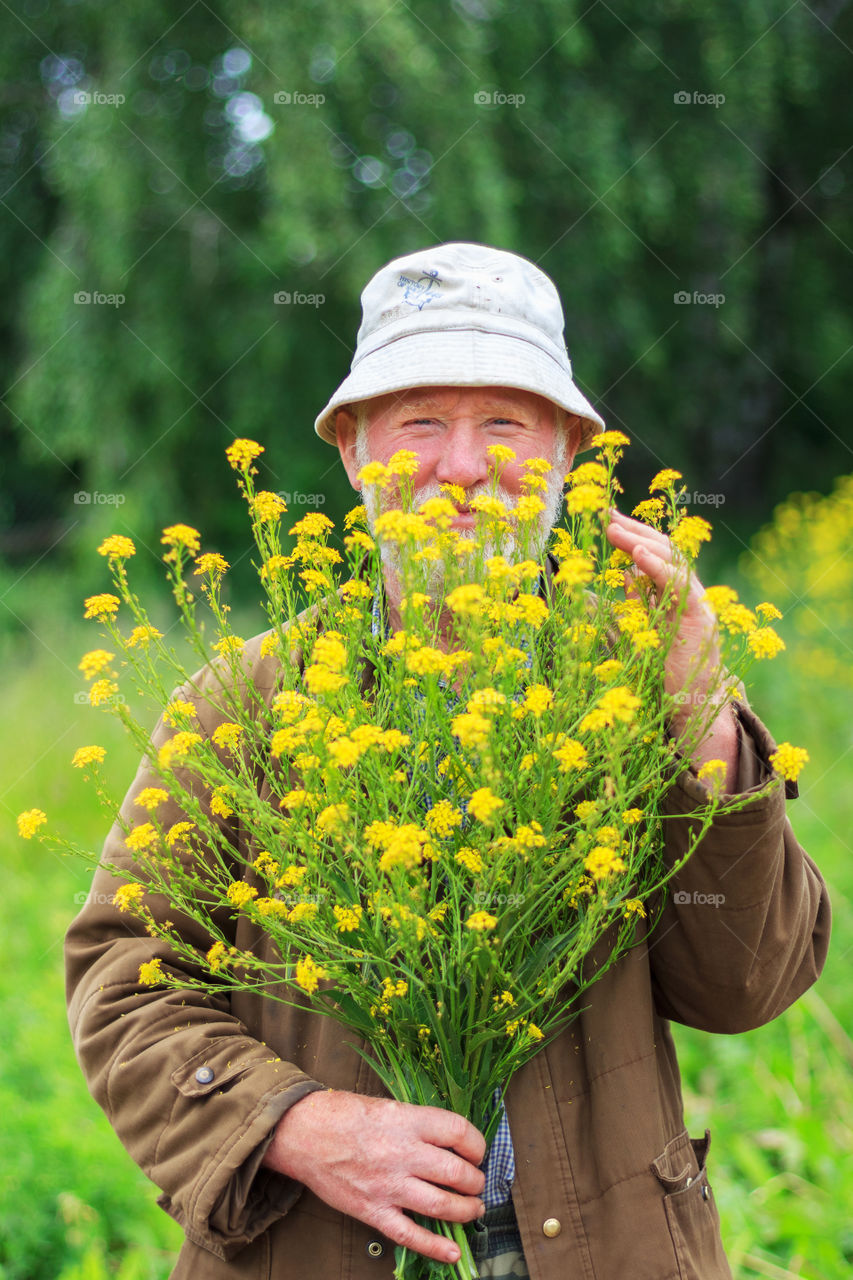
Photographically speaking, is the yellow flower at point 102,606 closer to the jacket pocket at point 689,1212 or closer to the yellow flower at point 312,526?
the yellow flower at point 312,526

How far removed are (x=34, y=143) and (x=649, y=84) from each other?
5275 millimetres

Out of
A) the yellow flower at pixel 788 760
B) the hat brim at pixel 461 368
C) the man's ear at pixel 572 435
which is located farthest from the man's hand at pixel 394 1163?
the man's ear at pixel 572 435

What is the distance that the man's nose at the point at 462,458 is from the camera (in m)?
1.62

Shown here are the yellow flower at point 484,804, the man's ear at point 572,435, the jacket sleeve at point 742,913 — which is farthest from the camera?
the man's ear at point 572,435

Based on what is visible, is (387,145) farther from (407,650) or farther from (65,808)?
(407,650)

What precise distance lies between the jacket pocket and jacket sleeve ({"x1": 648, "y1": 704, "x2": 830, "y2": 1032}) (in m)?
0.19

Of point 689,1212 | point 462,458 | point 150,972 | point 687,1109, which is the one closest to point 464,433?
point 462,458

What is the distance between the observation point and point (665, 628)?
1.33 meters

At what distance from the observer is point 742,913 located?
1424 millimetres

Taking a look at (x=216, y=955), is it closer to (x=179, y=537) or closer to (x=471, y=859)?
(x=471, y=859)

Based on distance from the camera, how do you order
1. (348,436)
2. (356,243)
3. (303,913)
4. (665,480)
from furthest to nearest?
(356,243) → (348,436) → (665,480) → (303,913)

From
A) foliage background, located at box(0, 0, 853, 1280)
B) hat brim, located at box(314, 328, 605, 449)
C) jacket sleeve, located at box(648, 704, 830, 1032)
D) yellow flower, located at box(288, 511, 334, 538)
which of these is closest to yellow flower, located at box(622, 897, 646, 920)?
jacket sleeve, located at box(648, 704, 830, 1032)

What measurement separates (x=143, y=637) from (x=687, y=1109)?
9.52 ft

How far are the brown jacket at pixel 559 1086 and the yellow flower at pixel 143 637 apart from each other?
0.43 ft
